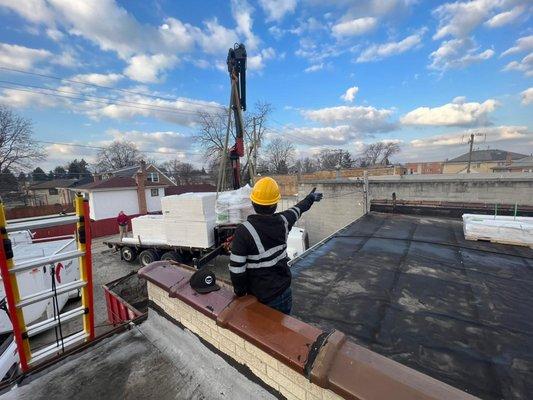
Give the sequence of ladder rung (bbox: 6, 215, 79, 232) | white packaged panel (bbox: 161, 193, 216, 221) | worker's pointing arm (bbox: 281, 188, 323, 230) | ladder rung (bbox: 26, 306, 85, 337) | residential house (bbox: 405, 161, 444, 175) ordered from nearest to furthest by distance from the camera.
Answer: ladder rung (bbox: 6, 215, 79, 232), ladder rung (bbox: 26, 306, 85, 337), worker's pointing arm (bbox: 281, 188, 323, 230), white packaged panel (bbox: 161, 193, 216, 221), residential house (bbox: 405, 161, 444, 175)

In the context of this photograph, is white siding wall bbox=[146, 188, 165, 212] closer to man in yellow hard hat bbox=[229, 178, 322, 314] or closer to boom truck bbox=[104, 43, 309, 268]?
boom truck bbox=[104, 43, 309, 268]

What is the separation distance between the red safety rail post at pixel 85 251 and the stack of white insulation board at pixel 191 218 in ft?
20.1

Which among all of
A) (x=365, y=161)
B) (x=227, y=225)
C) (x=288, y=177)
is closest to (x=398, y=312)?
(x=227, y=225)

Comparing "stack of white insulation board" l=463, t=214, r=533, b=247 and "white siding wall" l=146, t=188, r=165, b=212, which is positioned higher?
"stack of white insulation board" l=463, t=214, r=533, b=247

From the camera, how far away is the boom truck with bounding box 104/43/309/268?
7.81 metres

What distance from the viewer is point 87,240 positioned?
8.33ft

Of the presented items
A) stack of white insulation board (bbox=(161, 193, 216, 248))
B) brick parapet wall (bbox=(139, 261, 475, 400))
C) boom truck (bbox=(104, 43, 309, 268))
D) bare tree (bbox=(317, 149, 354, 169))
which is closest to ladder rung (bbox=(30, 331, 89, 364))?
brick parapet wall (bbox=(139, 261, 475, 400))

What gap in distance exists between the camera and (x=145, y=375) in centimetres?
225

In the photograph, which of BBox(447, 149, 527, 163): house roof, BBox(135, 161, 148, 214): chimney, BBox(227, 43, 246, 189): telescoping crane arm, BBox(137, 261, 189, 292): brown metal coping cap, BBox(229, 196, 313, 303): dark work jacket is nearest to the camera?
BBox(229, 196, 313, 303): dark work jacket

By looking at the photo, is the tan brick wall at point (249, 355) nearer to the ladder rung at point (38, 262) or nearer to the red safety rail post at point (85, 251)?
the red safety rail post at point (85, 251)

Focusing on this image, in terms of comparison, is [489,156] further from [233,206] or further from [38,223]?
[38,223]

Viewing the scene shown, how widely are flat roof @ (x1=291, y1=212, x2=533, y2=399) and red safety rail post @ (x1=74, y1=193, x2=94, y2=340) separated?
7.39 ft

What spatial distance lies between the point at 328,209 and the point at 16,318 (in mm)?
12395

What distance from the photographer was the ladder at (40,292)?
7.00 ft
